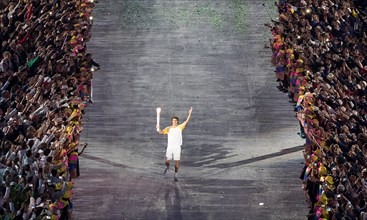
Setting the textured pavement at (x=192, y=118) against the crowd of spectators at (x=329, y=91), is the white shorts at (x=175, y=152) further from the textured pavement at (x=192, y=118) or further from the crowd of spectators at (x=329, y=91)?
the crowd of spectators at (x=329, y=91)

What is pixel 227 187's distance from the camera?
3353cm

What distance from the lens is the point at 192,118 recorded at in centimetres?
3869

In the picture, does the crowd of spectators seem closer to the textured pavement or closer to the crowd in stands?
the textured pavement

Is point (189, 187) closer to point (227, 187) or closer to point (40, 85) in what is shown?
point (227, 187)

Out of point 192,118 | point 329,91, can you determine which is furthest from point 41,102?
point 192,118

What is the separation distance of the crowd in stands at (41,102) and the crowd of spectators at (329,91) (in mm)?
5117

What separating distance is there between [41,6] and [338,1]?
8.03 metres

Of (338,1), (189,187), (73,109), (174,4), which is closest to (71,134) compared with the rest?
(73,109)

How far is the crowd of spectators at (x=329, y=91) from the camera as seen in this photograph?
27516mm

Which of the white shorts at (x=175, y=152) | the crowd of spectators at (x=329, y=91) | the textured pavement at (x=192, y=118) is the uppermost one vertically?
the crowd of spectators at (x=329, y=91)

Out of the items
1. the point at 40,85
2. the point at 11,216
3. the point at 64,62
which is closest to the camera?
the point at 11,216

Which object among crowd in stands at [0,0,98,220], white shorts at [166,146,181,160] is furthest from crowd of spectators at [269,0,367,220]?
crowd in stands at [0,0,98,220]

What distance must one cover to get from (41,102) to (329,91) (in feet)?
21.1

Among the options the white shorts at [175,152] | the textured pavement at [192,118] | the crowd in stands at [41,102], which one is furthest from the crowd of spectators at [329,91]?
the crowd in stands at [41,102]
